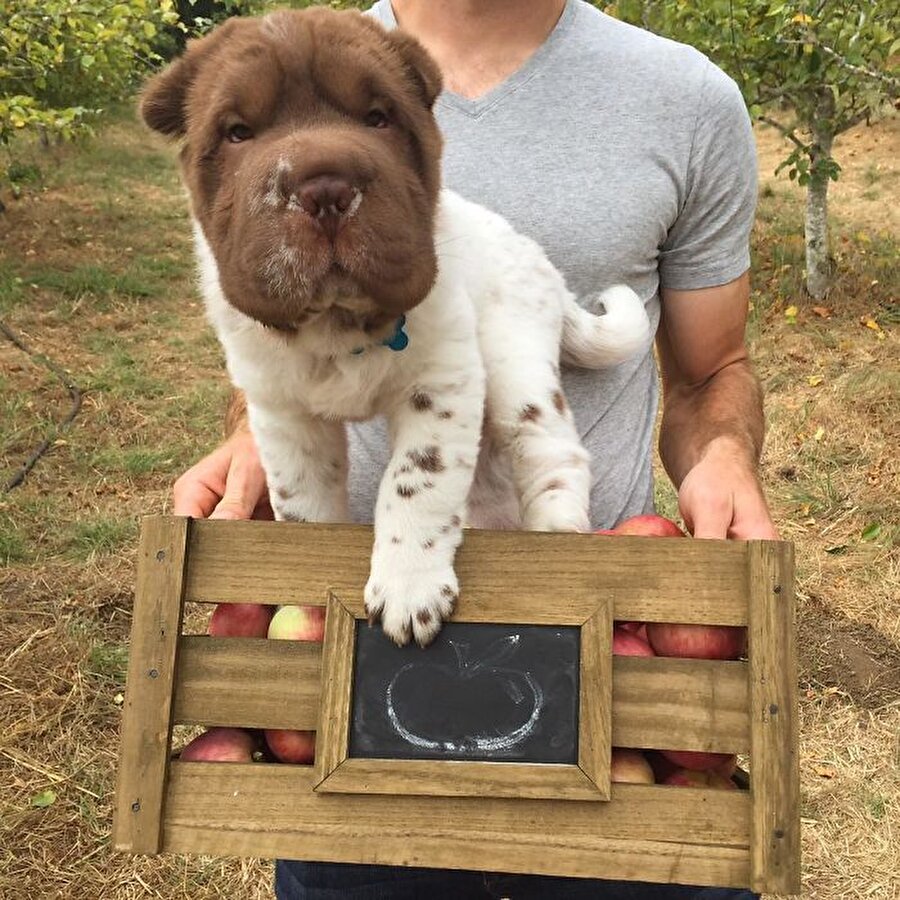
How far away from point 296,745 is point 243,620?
0.31m

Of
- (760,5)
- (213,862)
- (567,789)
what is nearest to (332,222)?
(567,789)

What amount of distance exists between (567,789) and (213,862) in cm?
293

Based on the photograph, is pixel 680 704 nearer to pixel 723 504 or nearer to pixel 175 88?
pixel 723 504

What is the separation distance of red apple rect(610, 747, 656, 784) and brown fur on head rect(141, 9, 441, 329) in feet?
2.90

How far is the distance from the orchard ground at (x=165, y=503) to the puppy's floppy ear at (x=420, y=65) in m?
0.57

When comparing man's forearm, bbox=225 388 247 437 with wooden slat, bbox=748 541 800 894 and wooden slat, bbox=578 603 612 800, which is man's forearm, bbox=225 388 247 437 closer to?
wooden slat, bbox=578 603 612 800

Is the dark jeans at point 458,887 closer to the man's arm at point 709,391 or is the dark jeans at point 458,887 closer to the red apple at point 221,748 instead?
the red apple at point 221,748

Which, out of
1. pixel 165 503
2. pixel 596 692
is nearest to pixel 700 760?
pixel 596 692

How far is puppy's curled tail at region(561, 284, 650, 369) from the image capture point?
97.4 inches

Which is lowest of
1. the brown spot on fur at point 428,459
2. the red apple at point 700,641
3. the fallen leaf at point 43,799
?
the fallen leaf at point 43,799

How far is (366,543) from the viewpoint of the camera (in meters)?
1.86

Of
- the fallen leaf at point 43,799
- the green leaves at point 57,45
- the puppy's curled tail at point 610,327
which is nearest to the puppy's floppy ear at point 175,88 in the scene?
the puppy's curled tail at point 610,327

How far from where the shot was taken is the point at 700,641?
189 centimetres

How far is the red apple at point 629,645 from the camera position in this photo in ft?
6.30
